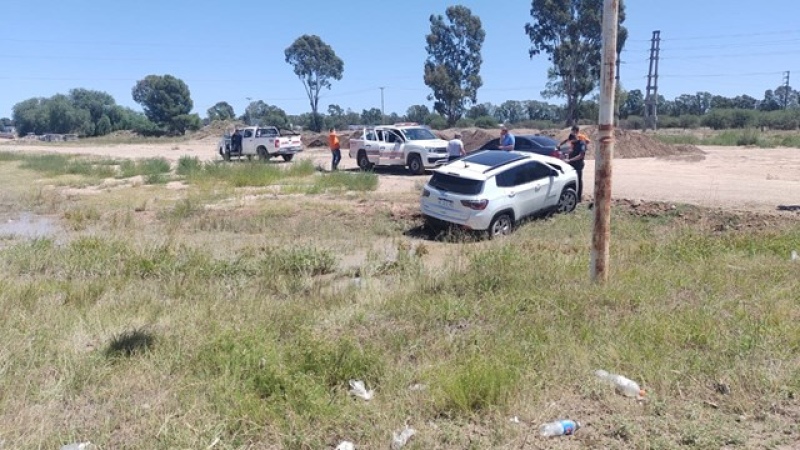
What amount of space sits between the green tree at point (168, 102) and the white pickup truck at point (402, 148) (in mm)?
74496

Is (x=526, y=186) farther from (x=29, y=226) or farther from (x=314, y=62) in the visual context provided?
(x=314, y=62)

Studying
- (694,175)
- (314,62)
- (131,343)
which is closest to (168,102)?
(314,62)

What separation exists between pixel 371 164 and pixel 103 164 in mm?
16518

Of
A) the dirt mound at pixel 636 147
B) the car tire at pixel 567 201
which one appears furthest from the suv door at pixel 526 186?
the dirt mound at pixel 636 147

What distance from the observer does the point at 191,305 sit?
725 centimetres

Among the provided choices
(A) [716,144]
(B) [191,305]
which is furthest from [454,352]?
(A) [716,144]

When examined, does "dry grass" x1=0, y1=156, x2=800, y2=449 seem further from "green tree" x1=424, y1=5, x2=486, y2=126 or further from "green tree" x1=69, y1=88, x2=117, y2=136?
"green tree" x1=69, y1=88, x2=117, y2=136

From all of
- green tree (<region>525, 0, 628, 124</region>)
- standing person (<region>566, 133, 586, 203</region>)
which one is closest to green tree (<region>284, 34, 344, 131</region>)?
green tree (<region>525, 0, 628, 124</region>)

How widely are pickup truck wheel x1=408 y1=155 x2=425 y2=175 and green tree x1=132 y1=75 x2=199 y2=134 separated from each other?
76.7 metres

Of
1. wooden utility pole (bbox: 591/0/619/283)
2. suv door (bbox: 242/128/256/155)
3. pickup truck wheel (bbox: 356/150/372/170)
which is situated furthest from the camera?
suv door (bbox: 242/128/256/155)

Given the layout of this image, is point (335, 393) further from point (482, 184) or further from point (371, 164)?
point (371, 164)

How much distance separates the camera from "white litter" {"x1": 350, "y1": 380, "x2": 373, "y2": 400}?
4765 mm

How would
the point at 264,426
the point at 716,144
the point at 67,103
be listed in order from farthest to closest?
the point at 67,103, the point at 716,144, the point at 264,426

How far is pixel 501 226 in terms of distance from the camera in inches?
500
